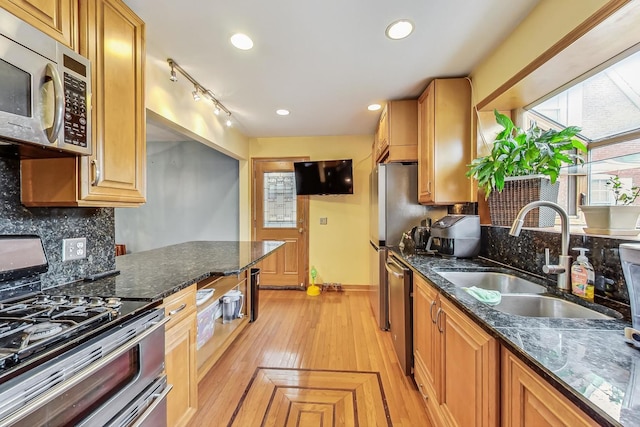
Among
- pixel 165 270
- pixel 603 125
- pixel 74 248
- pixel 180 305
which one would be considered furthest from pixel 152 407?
pixel 603 125

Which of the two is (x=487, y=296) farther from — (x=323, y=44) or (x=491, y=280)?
(x=323, y=44)

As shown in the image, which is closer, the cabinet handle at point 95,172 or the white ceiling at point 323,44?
the cabinet handle at point 95,172

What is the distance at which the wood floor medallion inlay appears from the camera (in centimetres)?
164

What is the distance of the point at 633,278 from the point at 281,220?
12.9ft

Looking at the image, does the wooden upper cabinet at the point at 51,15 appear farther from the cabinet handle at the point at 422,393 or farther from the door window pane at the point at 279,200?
the door window pane at the point at 279,200

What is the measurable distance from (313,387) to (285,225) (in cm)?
274

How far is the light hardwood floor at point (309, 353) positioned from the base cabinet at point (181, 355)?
26cm

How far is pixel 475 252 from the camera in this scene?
2.18 meters

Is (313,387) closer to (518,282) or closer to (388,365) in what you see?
(388,365)

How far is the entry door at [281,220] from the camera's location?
432 centimetres

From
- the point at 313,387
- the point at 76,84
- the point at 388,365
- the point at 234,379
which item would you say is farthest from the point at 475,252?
the point at 76,84

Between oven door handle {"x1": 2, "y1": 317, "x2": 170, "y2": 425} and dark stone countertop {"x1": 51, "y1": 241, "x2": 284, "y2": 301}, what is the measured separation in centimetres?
19

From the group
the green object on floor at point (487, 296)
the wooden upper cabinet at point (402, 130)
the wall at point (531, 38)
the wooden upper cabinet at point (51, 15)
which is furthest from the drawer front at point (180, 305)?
the wall at point (531, 38)

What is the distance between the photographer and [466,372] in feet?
3.73
